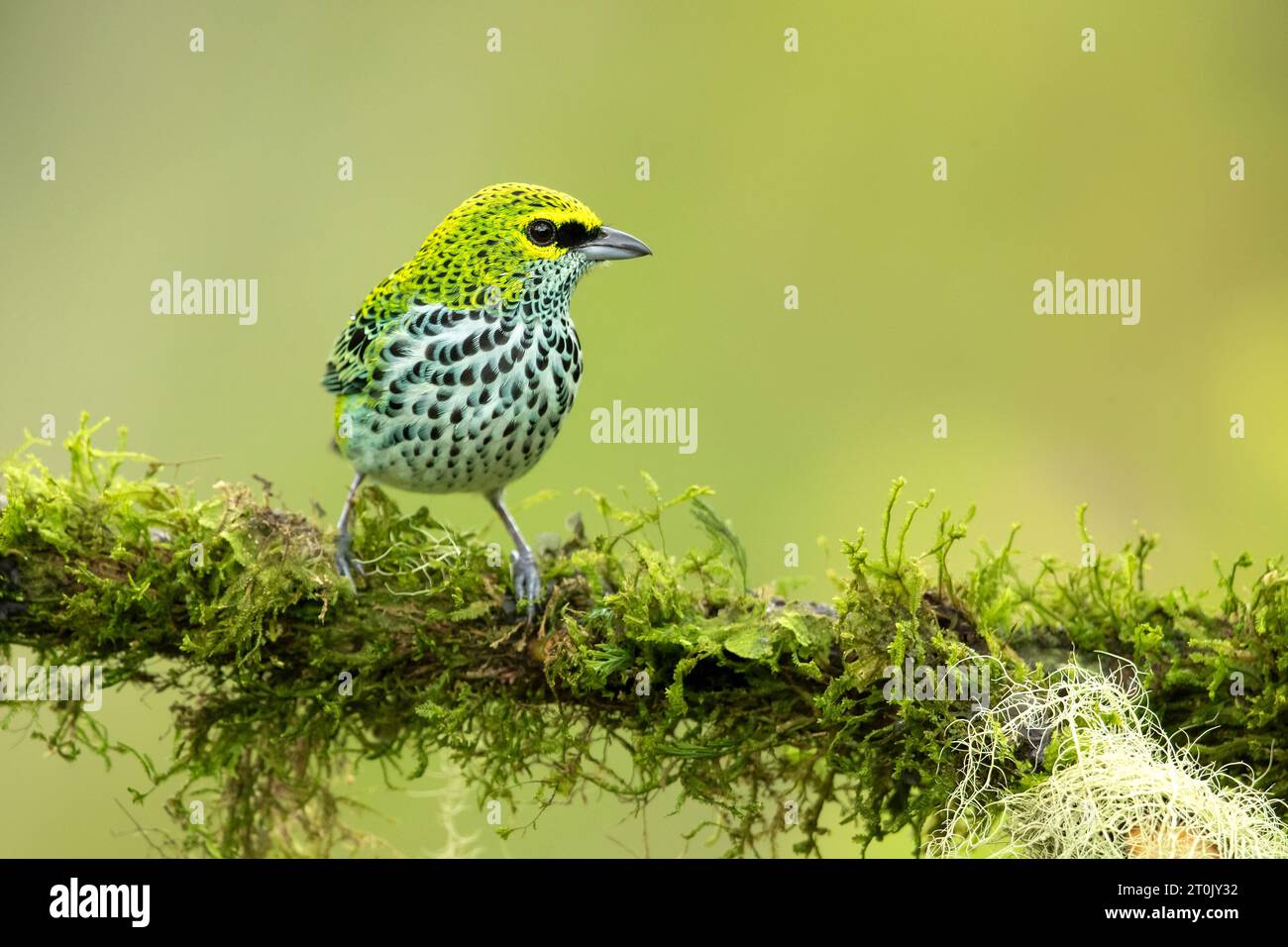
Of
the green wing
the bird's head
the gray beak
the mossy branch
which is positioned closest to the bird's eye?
the bird's head

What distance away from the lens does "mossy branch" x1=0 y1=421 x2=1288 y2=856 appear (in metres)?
2.80

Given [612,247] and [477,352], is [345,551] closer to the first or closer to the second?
[477,352]

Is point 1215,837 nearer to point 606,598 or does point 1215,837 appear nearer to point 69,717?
point 606,598

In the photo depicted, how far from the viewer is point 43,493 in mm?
3096

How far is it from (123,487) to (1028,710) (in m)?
2.20

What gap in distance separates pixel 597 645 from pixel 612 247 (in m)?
1.20

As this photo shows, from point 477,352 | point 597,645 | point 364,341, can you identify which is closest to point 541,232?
point 477,352

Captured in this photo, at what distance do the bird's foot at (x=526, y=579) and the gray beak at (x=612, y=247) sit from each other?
89 cm

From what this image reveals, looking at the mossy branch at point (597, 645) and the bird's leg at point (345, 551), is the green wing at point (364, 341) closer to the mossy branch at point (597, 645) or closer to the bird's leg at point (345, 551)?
the bird's leg at point (345, 551)

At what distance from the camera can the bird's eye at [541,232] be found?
11.3ft

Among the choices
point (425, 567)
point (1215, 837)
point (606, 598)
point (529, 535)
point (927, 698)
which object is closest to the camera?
point (1215, 837)

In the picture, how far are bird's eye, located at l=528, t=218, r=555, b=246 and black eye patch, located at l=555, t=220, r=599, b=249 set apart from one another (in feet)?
0.06

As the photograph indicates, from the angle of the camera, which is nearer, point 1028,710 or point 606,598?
point 1028,710

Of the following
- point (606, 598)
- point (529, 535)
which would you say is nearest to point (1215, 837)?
point (606, 598)
